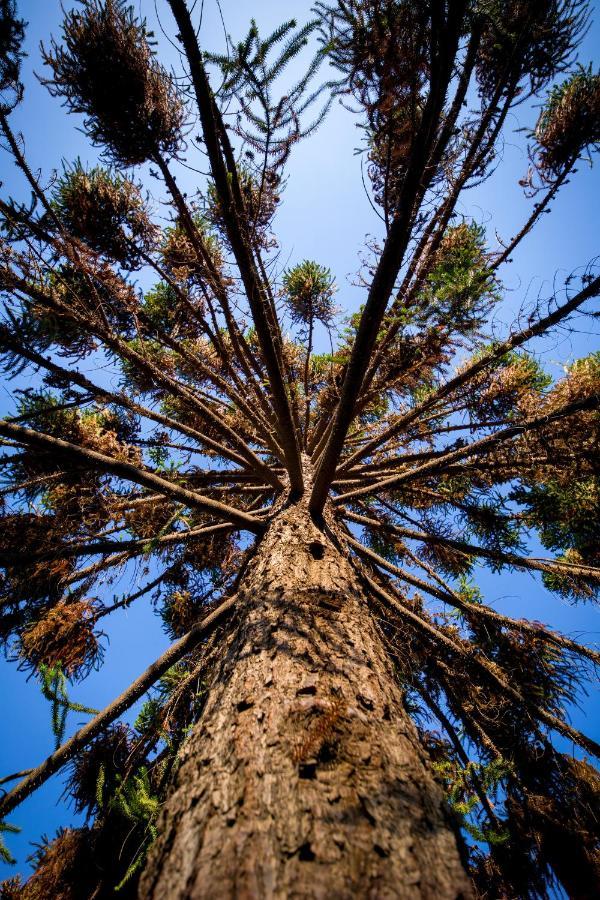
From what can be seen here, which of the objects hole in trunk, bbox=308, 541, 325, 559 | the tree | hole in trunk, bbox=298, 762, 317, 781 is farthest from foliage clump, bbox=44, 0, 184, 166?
hole in trunk, bbox=298, 762, 317, 781

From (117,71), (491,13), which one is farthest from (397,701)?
(491,13)

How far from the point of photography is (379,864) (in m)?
0.88

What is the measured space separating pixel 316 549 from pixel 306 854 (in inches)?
77.1

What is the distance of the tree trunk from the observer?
0.87m

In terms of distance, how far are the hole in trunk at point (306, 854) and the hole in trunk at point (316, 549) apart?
5.97 ft

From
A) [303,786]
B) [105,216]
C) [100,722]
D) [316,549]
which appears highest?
[105,216]

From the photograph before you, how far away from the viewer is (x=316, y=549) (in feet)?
9.33

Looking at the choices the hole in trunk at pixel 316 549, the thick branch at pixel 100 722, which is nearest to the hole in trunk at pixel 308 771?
the hole in trunk at pixel 316 549

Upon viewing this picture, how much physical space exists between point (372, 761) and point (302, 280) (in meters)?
6.90

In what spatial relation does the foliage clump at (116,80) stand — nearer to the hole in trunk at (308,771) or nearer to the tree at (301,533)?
Result: the tree at (301,533)

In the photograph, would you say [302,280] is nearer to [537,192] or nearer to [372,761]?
[537,192]

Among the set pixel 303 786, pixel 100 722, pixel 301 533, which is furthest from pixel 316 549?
pixel 100 722

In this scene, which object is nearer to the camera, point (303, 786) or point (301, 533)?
point (303, 786)

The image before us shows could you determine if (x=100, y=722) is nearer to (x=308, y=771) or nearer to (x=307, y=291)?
(x=308, y=771)
